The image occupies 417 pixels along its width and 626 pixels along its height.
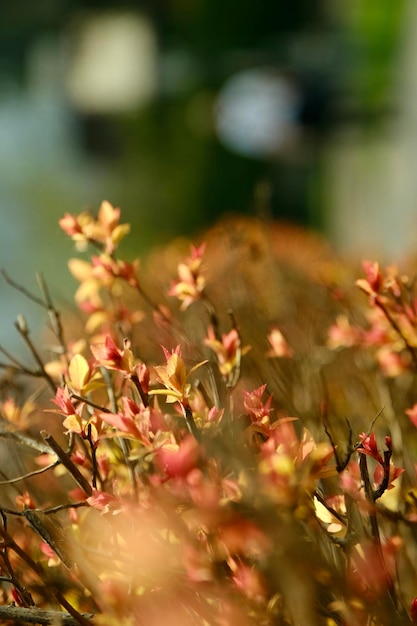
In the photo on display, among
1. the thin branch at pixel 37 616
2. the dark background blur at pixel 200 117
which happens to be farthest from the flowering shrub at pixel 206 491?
the dark background blur at pixel 200 117

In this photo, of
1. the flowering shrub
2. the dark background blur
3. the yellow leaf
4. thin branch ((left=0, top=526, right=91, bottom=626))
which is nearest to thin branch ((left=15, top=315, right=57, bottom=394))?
the flowering shrub

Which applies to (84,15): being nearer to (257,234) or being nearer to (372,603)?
(257,234)

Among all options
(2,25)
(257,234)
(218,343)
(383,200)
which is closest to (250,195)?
(383,200)

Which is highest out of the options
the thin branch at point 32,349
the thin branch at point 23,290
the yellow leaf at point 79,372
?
the yellow leaf at point 79,372

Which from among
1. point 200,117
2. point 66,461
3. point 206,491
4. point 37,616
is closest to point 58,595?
point 37,616

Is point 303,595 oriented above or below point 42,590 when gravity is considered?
above

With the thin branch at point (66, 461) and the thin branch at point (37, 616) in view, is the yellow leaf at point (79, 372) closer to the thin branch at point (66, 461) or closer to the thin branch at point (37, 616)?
the thin branch at point (66, 461)

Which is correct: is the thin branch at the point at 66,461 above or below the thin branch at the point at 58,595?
above
